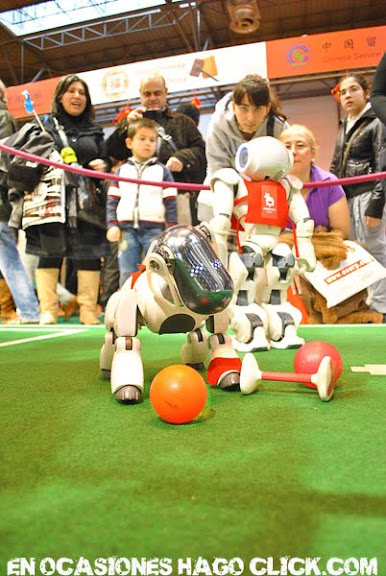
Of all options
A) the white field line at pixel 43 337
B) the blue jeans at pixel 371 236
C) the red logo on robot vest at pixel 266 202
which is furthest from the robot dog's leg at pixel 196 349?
the blue jeans at pixel 371 236

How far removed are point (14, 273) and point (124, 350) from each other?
8.60 feet

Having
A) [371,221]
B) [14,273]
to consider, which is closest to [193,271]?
[371,221]

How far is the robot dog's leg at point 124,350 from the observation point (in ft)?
4.47

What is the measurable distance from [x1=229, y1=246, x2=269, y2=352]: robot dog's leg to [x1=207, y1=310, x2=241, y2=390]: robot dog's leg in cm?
63

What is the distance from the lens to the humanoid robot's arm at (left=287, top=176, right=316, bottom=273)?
7.52 feet

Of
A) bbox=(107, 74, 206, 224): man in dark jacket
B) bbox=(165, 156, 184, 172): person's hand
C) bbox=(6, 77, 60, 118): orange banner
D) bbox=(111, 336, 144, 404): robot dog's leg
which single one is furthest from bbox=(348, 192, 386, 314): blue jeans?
bbox=(6, 77, 60, 118): orange banner

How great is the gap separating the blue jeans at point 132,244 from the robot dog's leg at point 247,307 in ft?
3.96

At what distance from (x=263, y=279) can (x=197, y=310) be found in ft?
3.64

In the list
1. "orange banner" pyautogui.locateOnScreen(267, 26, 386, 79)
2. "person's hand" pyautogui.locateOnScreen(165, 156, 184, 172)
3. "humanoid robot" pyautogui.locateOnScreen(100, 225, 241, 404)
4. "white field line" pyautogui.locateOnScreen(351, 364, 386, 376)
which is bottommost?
"white field line" pyautogui.locateOnScreen(351, 364, 386, 376)

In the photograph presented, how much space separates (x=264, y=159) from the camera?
6.98 feet

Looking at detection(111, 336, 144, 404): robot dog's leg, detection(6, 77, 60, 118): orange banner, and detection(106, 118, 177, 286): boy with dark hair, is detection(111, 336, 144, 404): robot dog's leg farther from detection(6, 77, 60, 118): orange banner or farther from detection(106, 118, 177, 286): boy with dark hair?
detection(6, 77, 60, 118): orange banner

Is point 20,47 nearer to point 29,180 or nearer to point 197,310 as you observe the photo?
point 29,180

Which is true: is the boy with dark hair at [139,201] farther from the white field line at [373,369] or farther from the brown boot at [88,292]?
the white field line at [373,369]

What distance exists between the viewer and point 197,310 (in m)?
1.34
